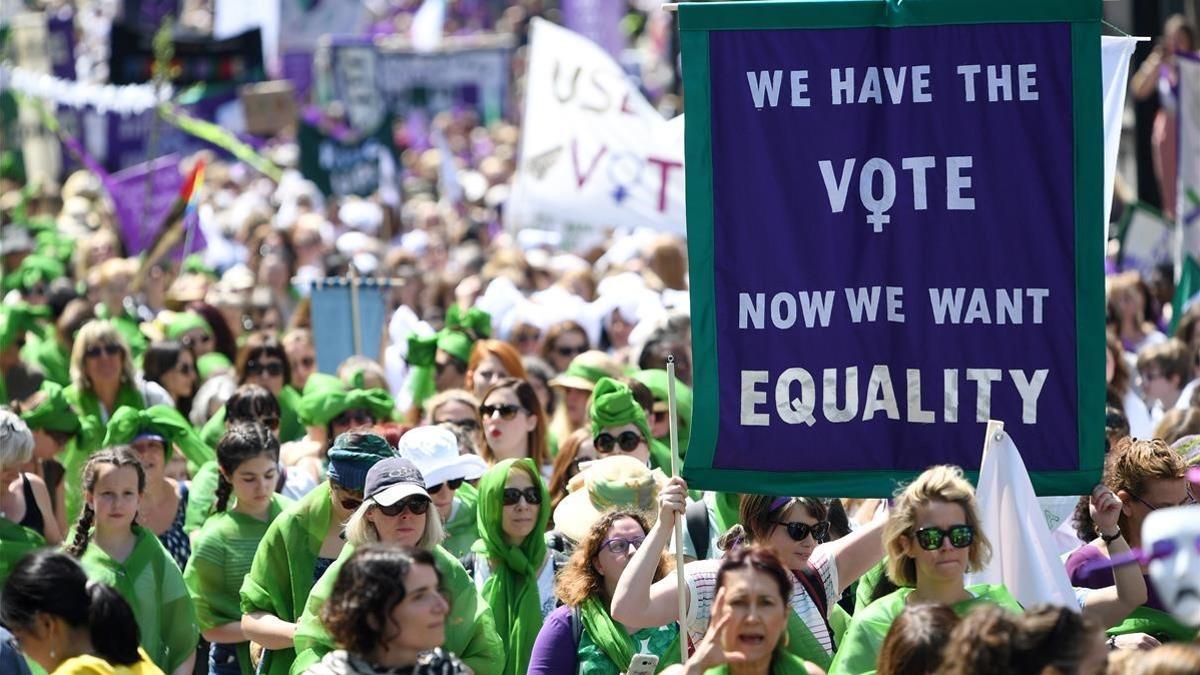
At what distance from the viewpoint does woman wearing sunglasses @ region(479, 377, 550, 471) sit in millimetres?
8961

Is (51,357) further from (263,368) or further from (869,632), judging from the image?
(869,632)

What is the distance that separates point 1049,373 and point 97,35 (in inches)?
1182

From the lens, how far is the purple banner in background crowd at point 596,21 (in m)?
27.3

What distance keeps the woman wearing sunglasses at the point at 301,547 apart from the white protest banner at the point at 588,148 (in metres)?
6.96

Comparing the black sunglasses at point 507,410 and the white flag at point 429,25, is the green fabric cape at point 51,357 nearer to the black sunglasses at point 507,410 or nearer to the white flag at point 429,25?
the black sunglasses at point 507,410

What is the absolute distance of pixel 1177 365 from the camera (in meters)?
10.6

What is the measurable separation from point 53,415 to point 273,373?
1.76m

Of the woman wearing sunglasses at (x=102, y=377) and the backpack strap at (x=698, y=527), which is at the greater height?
the woman wearing sunglasses at (x=102, y=377)

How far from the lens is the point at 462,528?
7.84m

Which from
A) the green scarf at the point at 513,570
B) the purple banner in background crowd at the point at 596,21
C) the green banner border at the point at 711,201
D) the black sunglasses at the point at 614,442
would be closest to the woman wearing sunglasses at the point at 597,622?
the green banner border at the point at 711,201

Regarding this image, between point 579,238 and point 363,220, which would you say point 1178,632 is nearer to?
point 579,238

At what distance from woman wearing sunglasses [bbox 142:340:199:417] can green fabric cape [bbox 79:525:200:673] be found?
3.68 meters

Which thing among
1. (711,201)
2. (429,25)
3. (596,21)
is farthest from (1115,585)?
(429,25)

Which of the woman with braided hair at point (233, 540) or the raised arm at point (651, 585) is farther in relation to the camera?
the woman with braided hair at point (233, 540)
